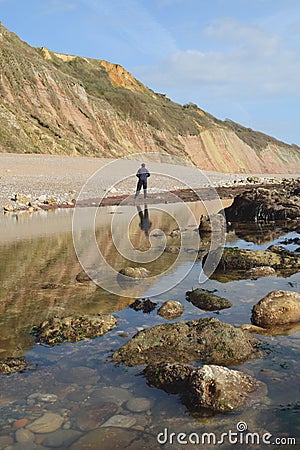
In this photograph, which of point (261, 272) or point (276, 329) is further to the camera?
point (261, 272)

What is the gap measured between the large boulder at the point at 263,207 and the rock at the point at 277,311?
1207cm

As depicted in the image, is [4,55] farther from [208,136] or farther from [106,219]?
[208,136]

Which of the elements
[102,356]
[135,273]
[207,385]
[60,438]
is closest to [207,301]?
[135,273]

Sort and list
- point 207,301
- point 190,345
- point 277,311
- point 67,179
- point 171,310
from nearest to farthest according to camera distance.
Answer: point 190,345, point 277,311, point 171,310, point 207,301, point 67,179

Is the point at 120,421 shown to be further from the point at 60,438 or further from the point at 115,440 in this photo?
the point at 60,438

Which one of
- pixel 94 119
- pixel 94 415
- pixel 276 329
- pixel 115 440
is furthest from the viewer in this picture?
pixel 94 119

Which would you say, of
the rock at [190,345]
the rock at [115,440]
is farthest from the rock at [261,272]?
the rock at [115,440]

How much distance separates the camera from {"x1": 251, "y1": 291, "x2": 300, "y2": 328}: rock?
19.2 ft

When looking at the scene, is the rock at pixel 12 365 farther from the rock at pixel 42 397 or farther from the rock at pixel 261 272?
the rock at pixel 261 272

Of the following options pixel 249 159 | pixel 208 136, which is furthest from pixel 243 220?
pixel 249 159

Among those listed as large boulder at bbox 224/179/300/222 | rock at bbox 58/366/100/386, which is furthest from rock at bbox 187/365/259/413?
large boulder at bbox 224/179/300/222

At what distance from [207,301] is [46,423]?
11.8 ft

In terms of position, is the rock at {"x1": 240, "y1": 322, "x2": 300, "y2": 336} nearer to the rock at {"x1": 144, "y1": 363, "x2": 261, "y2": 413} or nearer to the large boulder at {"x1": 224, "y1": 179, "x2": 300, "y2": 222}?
the rock at {"x1": 144, "y1": 363, "x2": 261, "y2": 413}

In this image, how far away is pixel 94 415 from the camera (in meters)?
3.85
